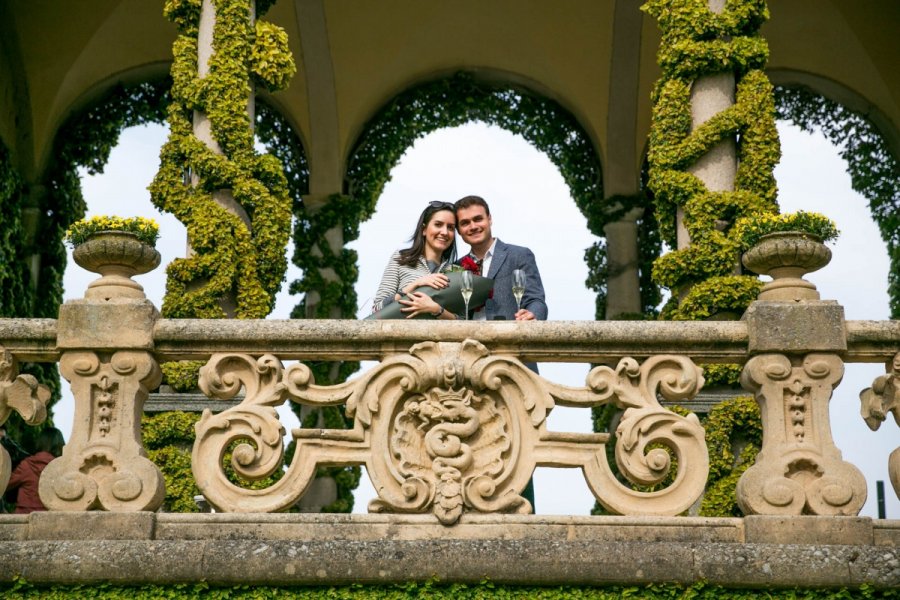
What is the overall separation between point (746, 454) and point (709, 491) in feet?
1.12

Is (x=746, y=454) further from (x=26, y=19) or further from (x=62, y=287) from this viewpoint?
(x=26, y=19)

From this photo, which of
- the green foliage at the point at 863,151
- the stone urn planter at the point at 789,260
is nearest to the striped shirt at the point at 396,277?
the stone urn planter at the point at 789,260

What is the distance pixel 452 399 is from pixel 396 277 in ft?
4.62

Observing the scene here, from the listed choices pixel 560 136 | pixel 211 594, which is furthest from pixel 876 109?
pixel 211 594

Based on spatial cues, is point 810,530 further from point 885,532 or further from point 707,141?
point 707,141

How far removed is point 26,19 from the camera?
543 inches

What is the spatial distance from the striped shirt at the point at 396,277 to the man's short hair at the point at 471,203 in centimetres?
33

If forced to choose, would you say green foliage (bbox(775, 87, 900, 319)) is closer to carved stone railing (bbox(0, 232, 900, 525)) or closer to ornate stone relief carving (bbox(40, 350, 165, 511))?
carved stone railing (bbox(0, 232, 900, 525))

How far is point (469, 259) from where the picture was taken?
7043mm

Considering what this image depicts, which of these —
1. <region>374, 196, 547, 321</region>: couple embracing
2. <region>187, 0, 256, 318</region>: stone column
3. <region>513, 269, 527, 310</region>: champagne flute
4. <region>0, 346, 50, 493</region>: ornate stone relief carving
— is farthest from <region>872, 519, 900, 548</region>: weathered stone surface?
<region>187, 0, 256, 318</region>: stone column

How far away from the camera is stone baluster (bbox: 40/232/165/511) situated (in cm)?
552

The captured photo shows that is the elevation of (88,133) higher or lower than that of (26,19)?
lower

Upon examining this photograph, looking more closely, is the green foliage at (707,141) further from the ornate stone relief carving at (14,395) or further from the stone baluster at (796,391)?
the ornate stone relief carving at (14,395)

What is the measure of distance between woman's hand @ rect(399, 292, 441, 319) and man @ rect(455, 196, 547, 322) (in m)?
0.47
